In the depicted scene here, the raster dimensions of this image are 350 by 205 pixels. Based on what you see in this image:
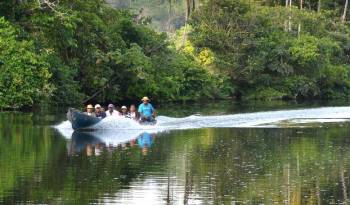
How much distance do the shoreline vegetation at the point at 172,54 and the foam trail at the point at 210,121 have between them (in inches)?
389

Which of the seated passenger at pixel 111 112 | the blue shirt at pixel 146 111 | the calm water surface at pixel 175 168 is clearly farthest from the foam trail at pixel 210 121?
the calm water surface at pixel 175 168

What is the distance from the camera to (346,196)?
18.2 metres

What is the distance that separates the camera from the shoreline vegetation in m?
47.6

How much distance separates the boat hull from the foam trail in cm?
31

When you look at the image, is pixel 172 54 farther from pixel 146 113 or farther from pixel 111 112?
pixel 111 112

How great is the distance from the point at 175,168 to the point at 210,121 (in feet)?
59.9

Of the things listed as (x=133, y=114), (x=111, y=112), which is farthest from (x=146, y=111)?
(x=111, y=112)

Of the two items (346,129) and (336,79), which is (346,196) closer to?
(346,129)

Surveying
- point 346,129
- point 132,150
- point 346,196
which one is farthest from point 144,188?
point 346,129

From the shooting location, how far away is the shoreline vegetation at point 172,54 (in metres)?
47.6

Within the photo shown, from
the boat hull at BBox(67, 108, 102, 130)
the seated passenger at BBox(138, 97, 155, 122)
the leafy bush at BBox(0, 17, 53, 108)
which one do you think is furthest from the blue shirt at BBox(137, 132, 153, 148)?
the leafy bush at BBox(0, 17, 53, 108)

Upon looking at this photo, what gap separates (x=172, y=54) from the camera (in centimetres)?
5812

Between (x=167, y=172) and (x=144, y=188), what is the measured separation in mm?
2671

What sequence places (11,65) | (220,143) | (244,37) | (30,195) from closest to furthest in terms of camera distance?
1. (30,195)
2. (220,143)
3. (11,65)
4. (244,37)
